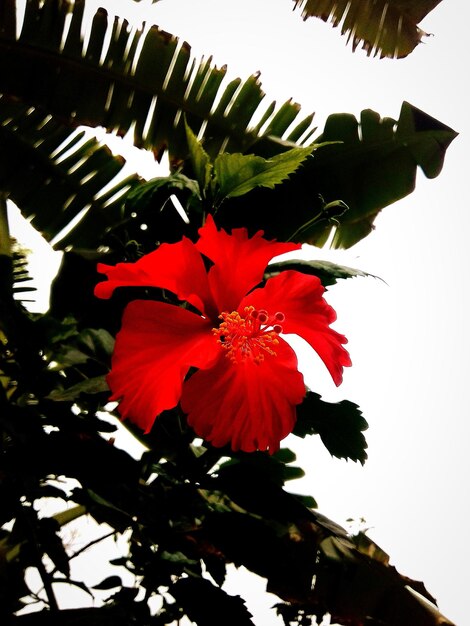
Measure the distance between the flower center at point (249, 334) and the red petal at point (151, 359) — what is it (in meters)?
0.02

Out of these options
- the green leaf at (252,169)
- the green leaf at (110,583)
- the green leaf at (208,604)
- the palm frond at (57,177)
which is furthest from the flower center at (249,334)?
the palm frond at (57,177)

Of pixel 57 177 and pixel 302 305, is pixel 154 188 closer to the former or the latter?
pixel 302 305

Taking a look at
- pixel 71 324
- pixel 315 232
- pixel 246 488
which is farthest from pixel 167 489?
pixel 315 232

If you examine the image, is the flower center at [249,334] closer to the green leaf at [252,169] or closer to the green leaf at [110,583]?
the green leaf at [252,169]

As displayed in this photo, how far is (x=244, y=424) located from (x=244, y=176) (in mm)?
278

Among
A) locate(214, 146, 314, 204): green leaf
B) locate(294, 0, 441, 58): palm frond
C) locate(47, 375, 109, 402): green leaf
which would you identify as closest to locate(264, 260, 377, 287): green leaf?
locate(214, 146, 314, 204): green leaf

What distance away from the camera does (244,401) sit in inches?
18.6

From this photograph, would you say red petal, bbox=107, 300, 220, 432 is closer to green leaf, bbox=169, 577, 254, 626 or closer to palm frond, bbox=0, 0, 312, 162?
green leaf, bbox=169, 577, 254, 626

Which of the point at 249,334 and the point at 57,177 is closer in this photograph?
the point at 249,334

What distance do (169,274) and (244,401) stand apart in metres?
0.13

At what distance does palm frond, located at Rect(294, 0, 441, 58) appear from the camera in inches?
46.6

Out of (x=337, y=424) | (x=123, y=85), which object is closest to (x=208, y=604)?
(x=337, y=424)

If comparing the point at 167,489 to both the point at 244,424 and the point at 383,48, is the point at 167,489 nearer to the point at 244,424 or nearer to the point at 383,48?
the point at 244,424

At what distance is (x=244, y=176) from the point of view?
59cm
